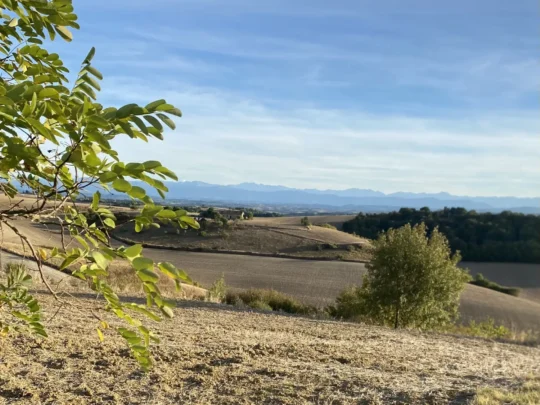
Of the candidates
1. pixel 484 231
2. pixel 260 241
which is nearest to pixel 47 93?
pixel 260 241

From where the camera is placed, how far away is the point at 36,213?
2141 millimetres

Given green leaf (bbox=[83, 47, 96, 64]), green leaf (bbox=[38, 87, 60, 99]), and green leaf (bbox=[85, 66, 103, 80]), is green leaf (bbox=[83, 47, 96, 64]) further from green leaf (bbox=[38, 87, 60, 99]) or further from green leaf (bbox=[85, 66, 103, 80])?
green leaf (bbox=[38, 87, 60, 99])

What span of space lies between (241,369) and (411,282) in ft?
41.2

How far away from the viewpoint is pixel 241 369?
6.61 metres

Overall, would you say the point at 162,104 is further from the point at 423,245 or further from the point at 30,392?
the point at 423,245

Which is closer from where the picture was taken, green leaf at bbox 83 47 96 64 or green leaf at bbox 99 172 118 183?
green leaf at bbox 99 172 118 183

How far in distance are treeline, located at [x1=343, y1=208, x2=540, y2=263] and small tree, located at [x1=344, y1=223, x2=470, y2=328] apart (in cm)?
4472

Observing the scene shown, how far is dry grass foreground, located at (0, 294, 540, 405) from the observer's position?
17.9ft

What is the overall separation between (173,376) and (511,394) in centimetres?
407

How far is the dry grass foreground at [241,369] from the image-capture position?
215 inches

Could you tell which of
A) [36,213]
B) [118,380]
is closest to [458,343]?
[118,380]

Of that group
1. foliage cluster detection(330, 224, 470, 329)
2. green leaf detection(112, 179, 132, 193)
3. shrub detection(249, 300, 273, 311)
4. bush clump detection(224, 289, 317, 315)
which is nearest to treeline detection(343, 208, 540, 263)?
bush clump detection(224, 289, 317, 315)

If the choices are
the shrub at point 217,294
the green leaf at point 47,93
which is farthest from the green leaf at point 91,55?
the shrub at point 217,294

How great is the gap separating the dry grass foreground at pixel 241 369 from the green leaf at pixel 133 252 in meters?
3.98
